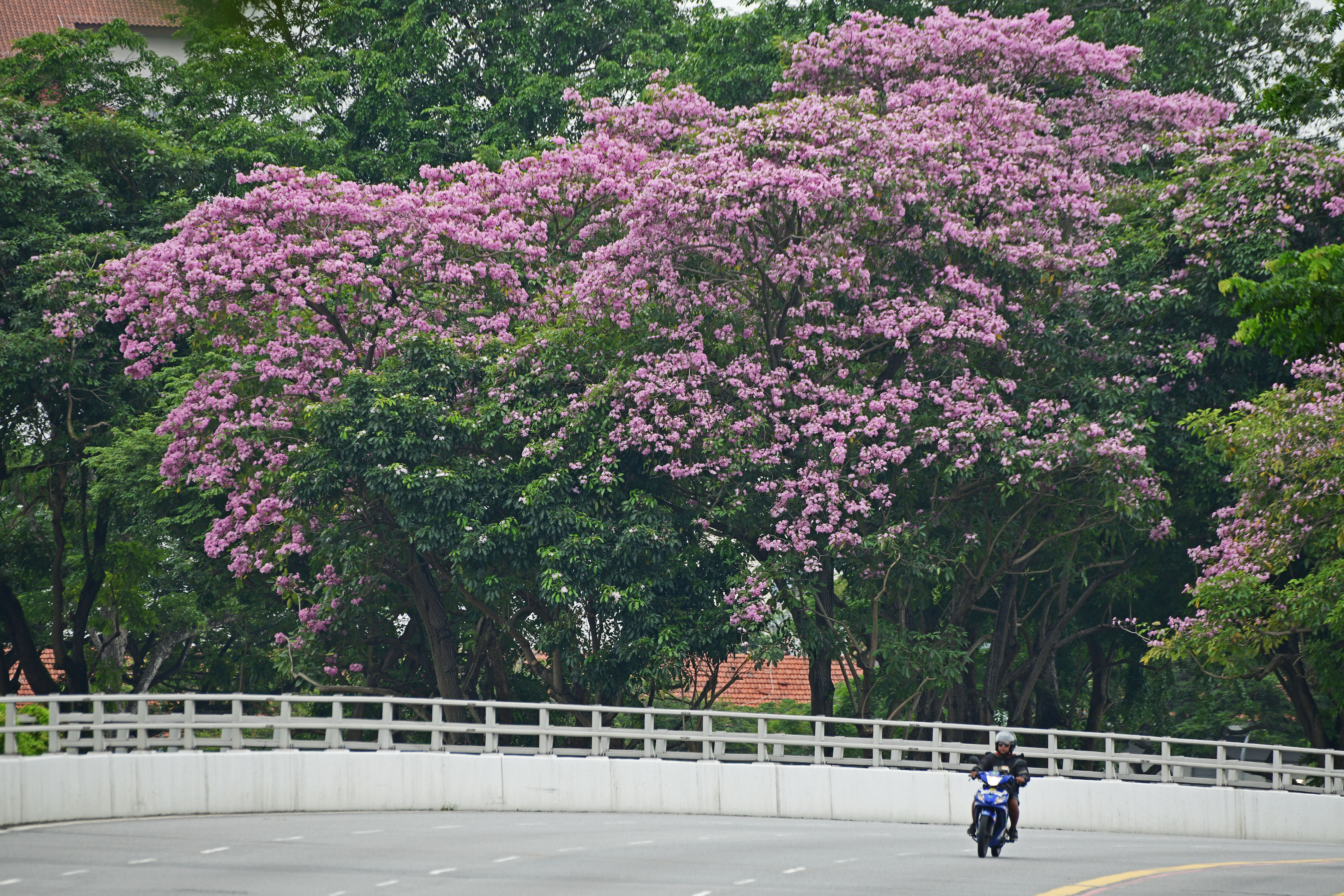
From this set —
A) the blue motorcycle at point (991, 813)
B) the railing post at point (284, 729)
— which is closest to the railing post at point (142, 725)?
the railing post at point (284, 729)

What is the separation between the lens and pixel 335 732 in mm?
20875

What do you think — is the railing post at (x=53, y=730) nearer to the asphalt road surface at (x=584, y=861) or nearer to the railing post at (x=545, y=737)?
the asphalt road surface at (x=584, y=861)

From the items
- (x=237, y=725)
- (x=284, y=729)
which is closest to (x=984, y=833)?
(x=284, y=729)

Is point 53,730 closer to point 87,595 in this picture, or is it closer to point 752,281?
point 752,281

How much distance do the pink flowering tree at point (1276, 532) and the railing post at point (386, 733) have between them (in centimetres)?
1216

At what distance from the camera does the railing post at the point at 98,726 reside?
19797 millimetres

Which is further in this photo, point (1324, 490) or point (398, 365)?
point (398, 365)

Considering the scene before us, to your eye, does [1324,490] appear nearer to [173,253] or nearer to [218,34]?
[173,253]

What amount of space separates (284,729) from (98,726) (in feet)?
7.72

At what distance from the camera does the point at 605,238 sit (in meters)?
28.3

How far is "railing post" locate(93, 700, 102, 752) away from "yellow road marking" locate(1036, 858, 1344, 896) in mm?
12347

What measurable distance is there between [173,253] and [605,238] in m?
7.60

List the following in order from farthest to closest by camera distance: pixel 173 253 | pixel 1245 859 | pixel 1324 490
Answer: pixel 173 253 → pixel 1324 490 → pixel 1245 859

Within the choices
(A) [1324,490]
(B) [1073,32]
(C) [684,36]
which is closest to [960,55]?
(B) [1073,32]
